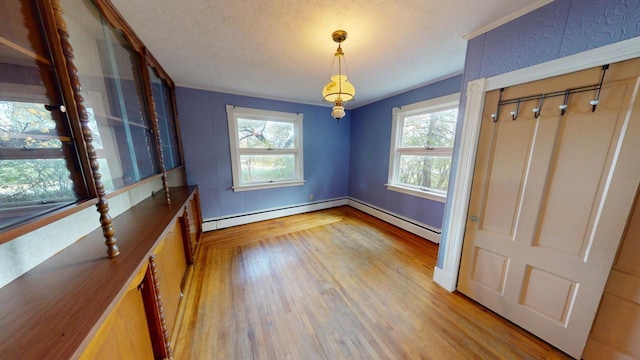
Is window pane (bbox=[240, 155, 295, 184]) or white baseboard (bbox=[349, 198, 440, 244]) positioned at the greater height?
window pane (bbox=[240, 155, 295, 184])

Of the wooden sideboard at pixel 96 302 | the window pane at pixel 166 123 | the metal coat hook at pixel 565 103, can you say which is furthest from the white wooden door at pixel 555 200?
the window pane at pixel 166 123

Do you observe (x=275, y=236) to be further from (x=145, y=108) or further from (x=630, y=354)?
(x=630, y=354)

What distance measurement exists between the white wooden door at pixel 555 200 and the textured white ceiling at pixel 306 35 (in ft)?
2.23

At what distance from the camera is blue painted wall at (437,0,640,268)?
1031 millimetres

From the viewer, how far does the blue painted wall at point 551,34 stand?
103 cm

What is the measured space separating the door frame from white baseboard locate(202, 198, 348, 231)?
2569mm

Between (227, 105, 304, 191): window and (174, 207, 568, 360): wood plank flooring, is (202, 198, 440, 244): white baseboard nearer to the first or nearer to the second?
(174, 207, 568, 360): wood plank flooring

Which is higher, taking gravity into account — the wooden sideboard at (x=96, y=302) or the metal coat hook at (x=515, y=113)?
the metal coat hook at (x=515, y=113)

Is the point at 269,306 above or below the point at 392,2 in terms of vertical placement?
below

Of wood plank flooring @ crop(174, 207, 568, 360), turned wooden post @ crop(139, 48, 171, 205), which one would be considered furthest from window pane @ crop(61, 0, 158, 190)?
wood plank flooring @ crop(174, 207, 568, 360)

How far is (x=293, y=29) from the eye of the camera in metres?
1.51

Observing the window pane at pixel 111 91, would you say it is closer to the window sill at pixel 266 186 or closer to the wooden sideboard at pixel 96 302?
the wooden sideboard at pixel 96 302

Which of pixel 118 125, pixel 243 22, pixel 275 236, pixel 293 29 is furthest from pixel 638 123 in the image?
pixel 275 236

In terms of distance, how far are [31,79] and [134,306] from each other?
3.32ft
